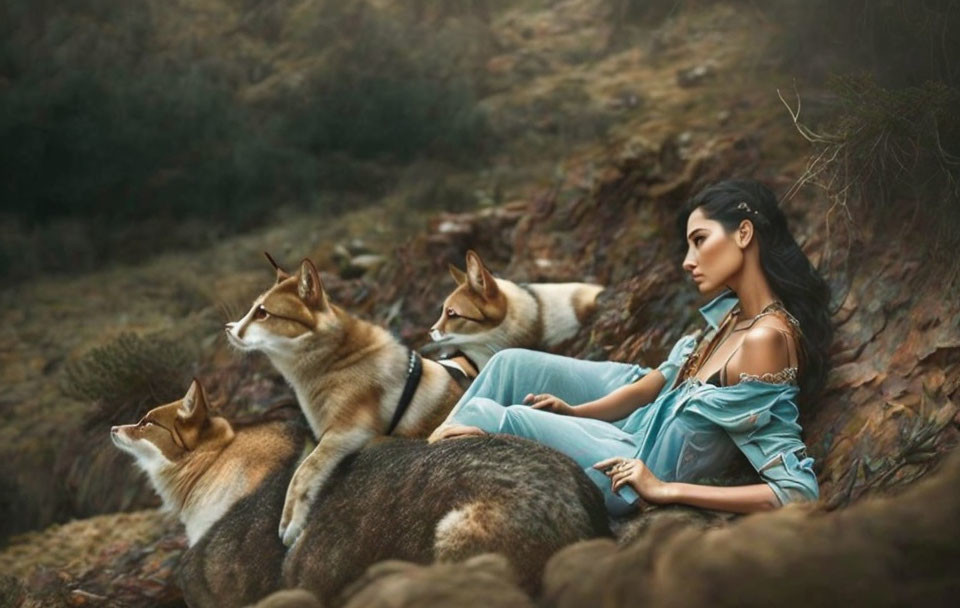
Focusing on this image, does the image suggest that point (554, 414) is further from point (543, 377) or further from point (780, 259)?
point (780, 259)

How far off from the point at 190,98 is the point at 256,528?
6151 mm

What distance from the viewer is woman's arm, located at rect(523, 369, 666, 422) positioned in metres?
4.66

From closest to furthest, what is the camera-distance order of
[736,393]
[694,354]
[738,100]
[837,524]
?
1. [837,524]
2. [736,393]
3. [694,354]
4. [738,100]

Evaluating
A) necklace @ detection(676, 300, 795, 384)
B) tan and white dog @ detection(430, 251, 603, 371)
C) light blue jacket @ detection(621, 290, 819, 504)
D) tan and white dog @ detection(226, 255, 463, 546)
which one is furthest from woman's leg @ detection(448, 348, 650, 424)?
tan and white dog @ detection(430, 251, 603, 371)

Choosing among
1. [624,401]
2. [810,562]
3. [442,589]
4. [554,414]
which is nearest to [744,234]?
[624,401]

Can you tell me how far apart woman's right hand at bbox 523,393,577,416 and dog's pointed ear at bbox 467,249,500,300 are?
1.59m

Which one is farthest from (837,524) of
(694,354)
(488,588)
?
(694,354)

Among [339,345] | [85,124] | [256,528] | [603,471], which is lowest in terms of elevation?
[256,528]

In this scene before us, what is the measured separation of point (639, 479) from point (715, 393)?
0.45 m

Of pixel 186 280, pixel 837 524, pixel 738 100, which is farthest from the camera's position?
pixel 186 280

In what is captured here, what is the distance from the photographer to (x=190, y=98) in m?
10.0

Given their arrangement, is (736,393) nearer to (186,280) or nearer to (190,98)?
(186,280)

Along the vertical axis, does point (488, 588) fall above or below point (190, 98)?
below

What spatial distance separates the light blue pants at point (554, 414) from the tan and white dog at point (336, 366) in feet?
1.10
